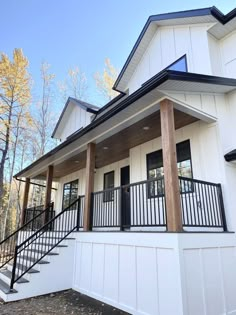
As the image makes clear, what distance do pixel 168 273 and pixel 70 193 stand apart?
8717 mm

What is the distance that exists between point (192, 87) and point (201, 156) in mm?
1827

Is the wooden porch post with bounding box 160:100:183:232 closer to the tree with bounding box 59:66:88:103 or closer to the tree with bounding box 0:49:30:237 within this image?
the tree with bounding box 0:49:30:237

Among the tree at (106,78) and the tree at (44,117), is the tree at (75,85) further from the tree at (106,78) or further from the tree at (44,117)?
the tree at (106,78)

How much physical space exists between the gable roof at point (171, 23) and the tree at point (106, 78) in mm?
8294

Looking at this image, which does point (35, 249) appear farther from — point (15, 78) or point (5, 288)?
point (15, 78)

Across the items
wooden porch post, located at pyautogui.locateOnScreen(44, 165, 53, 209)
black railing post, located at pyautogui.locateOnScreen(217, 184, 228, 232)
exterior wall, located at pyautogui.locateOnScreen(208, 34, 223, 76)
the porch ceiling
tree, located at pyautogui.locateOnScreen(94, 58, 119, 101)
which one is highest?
tree, located at pyautogui.locateOnScreen(94, 58, 119, 101)

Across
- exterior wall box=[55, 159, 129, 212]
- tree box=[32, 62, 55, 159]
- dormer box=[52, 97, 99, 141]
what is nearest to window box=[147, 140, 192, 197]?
exterior wall box=[55, 159, 129, 212]

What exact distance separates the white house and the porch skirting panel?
0.7 inches

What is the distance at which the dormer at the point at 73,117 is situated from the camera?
1183 cm

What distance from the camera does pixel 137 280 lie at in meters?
4.57

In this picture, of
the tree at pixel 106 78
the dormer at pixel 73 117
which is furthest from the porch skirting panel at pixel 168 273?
the tree at pixel 106 78

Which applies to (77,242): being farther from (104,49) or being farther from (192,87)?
(104,49)

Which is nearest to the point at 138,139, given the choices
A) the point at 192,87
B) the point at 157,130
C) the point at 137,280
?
the point at 157,130

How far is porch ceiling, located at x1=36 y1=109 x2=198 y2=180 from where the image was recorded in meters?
6.00
